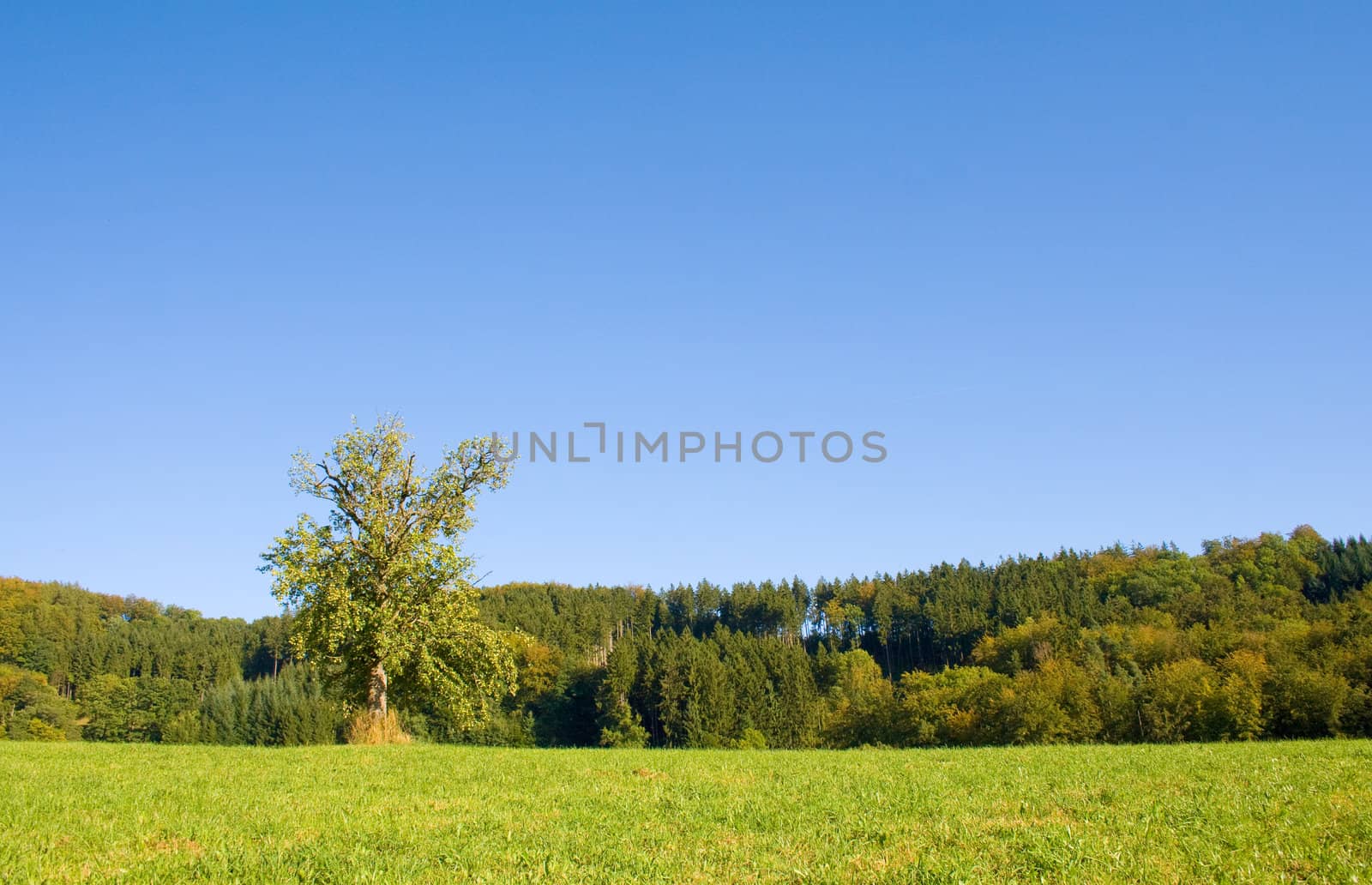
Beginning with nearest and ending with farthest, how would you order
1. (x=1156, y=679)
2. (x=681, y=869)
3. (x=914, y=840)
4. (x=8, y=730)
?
(x=681, y=869), (x=914, y=840), (x=1156, y=679), (x=8, y=730)

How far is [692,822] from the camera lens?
13977mm

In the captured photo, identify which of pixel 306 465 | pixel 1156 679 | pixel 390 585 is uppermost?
pixel 306 465

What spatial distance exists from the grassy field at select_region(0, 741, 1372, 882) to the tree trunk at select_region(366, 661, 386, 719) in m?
11.7

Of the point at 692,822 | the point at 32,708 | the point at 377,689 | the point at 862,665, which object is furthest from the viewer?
the point at 862,665

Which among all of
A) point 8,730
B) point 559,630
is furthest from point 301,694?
point 559,630

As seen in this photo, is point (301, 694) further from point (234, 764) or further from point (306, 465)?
point (234, 764)

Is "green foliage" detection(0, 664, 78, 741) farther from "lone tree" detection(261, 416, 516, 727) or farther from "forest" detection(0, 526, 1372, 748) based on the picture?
"lone tree" detection(261, 416, 516, 727)

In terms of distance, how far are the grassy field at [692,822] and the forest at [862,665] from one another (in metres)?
19.3

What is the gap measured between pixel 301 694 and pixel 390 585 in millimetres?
86596

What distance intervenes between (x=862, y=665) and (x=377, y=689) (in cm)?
12021

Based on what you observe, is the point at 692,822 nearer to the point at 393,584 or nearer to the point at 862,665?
the point at 393,584

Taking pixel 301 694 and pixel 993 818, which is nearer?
pixel 993 818

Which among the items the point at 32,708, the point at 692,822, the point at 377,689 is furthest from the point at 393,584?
the point at 32,708

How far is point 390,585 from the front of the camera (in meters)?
33.9
